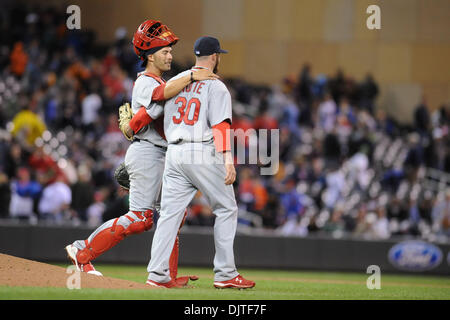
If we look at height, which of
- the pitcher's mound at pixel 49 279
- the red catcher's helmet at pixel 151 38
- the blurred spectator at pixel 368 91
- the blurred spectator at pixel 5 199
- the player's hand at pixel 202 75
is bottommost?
the blurred spectator at pixel 5 199

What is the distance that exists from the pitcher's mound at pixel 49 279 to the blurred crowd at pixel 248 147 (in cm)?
641

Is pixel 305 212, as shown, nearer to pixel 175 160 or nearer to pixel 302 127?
pixel 302 127

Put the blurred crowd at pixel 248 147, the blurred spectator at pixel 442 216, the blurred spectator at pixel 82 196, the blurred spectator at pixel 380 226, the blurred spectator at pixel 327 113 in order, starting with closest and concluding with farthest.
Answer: the blurred spectator at pixel 82 196 → the blurred crowd at pixel 248 147 → the blurred spectator at pixel 380 226 → the blurred spectator at pixel 442 216 → the blurred spectator at pixel 327 113

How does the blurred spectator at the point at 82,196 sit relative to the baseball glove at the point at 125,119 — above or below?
below

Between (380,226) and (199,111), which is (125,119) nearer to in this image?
(199,111)

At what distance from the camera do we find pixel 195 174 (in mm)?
7035

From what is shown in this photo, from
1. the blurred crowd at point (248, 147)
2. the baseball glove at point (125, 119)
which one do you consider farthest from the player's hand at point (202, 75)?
the blurred crowd at point (248, 147)

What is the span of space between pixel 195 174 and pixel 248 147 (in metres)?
10.1

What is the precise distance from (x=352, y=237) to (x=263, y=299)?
9.23 meters

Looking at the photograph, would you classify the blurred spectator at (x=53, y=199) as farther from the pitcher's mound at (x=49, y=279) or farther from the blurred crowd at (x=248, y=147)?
the pitcher's mound at (x=49, y=279)

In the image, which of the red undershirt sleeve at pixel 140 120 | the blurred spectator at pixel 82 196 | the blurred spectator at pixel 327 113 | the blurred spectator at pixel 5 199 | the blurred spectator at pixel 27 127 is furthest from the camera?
the blurred spectator at pixel 327 113

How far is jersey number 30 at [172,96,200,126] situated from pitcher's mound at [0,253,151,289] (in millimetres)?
1525

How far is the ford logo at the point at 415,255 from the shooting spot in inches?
596

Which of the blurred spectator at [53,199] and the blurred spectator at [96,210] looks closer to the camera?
the blurred spectator at [53,199]
